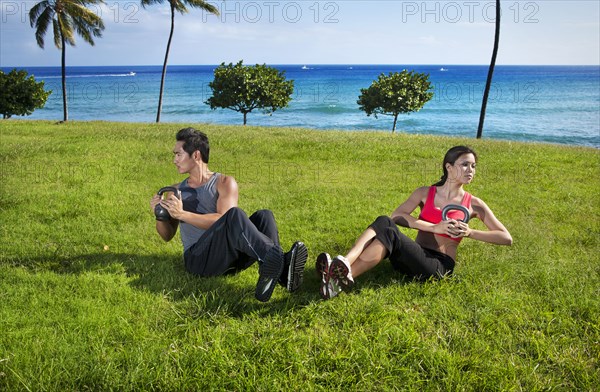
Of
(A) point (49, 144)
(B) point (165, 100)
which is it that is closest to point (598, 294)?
(A) point (49, 144)

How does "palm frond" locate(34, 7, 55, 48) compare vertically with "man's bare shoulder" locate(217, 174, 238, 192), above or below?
above

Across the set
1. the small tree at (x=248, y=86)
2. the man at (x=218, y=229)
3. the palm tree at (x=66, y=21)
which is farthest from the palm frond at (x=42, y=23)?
the man at (x=218, y=229)

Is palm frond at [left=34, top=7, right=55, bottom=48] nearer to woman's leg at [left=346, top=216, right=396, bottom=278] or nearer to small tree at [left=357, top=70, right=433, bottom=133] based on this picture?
small tree at [left=357, top=70, right=433, bottom=133]

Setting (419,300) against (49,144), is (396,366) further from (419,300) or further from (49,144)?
(49,144)

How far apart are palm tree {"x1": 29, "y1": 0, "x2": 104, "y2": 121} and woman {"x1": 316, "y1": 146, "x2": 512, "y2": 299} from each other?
28621 mm

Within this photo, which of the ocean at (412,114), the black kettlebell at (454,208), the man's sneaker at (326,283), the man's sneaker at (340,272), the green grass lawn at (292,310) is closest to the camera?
the green grass lawn at (292,310)

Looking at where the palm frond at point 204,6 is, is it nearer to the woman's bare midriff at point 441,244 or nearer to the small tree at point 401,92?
the small tree at point 401,92

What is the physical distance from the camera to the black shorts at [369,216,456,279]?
480 cm

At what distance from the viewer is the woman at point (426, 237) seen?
189 inches

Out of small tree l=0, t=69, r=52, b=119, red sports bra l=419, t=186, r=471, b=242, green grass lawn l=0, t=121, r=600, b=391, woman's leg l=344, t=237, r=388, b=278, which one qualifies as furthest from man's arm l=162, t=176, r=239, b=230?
small tree l=0, t=69, r=52, b=119

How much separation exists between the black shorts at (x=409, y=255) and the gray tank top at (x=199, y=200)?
70.1 inches

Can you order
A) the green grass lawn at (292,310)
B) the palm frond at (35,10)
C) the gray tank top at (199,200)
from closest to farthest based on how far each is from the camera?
the green grass lawn at (292,310) < the gray tank top at (199,200) < the palm frond at (35,10)

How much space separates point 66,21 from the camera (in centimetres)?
2947

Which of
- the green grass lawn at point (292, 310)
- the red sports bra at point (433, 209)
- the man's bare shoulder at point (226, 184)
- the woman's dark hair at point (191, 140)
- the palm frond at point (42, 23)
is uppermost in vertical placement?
the palm frond at point (42, 23)
